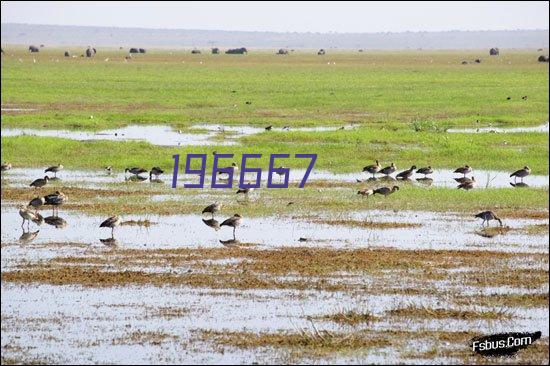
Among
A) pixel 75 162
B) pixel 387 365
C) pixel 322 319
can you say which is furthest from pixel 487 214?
pixel 75 162

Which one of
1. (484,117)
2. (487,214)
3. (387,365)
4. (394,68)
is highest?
(394,68)

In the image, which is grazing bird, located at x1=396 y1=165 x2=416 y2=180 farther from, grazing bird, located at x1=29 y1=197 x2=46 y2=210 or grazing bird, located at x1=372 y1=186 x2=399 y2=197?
grazing bird, located at x1=29 y1=197 x2=46 y2=210

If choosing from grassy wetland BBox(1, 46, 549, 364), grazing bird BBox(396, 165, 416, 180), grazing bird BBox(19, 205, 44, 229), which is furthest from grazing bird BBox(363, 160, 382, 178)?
grazing bird BBox(19, 205, 44, 229)

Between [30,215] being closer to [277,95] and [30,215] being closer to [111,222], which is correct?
[111,222]

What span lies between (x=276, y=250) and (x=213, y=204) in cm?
353

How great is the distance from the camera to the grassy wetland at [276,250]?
13.2 meters

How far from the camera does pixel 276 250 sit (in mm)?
18344

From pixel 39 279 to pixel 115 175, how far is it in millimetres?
11398

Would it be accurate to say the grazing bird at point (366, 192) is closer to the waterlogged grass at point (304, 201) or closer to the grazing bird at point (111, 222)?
the waterlogged grass at point (304, 201)

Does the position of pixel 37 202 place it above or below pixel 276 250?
above

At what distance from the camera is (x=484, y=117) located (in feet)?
140

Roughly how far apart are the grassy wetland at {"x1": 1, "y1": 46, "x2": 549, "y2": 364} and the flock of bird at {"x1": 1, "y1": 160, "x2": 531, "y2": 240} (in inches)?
7.5

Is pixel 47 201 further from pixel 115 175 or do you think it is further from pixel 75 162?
pixel 75 162

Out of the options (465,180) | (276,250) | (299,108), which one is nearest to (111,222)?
(276,250)
